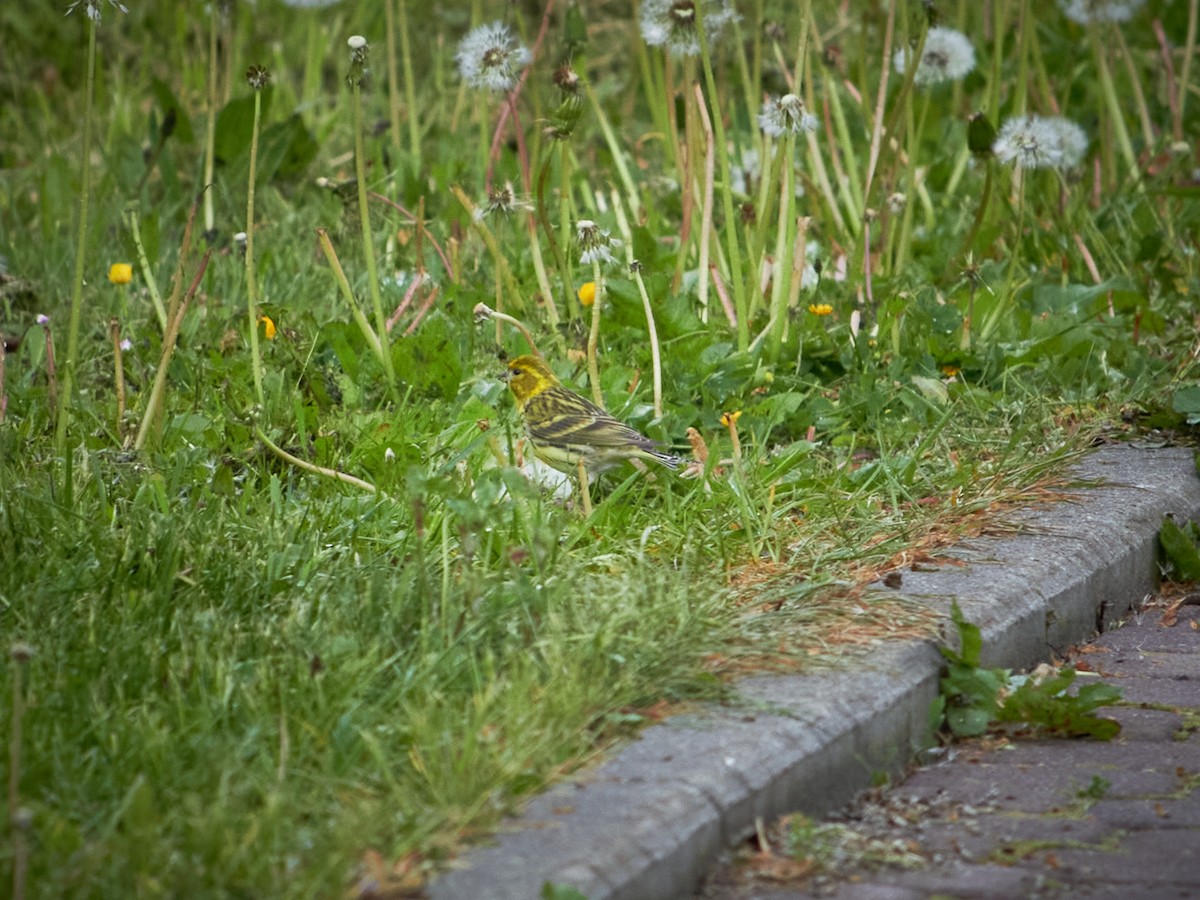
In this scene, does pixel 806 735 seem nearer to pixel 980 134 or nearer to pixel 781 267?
pixel 781 267

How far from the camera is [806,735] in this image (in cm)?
263

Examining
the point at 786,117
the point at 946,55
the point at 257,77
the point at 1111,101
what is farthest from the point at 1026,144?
the point at 257,77

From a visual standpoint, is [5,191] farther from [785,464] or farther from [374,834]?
[374,834]

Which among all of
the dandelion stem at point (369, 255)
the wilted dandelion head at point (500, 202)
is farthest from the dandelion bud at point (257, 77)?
the wilted dandelion head at point (500, 202)

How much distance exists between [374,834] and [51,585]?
115 cm

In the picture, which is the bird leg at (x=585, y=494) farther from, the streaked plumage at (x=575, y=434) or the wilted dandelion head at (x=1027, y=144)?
the wilted dandelion head at (x=1027, y=144)

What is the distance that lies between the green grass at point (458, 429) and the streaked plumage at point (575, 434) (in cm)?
11

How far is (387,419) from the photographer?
14.6 ft

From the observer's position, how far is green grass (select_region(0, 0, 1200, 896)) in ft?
7.91

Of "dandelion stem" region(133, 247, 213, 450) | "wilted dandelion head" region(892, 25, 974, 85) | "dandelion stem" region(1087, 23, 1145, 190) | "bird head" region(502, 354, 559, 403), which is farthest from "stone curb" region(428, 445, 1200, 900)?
"dandelion stem" region(1087, 23, 1145, 190)

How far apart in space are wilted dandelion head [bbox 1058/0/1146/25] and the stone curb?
112 inches

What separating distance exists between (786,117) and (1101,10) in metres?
2.48

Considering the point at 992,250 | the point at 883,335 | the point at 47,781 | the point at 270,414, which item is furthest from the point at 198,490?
the point at 992,250

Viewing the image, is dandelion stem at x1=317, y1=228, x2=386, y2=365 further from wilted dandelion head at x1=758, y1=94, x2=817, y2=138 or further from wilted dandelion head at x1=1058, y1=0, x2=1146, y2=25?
wilted dandelion head at x1=1058, y1=0, x2=1146, y2=25
